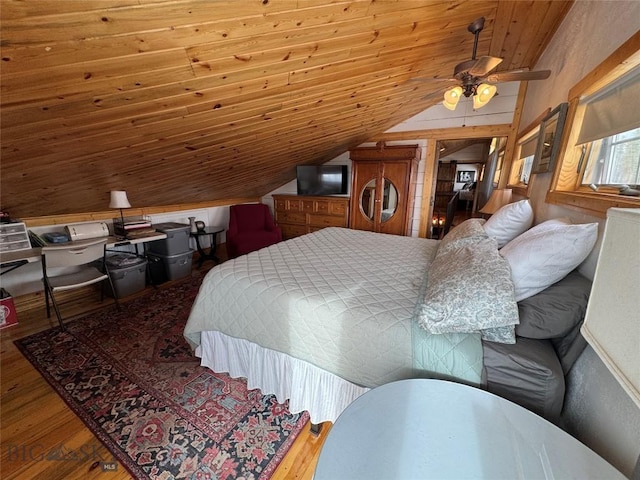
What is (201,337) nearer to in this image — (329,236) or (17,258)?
(329,236)

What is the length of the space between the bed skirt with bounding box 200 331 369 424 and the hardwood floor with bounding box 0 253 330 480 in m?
0.18

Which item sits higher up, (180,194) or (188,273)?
(180,194)

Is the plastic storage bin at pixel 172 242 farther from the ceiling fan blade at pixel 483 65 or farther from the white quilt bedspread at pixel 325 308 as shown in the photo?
the ceiling fan blade at pixel 483 65

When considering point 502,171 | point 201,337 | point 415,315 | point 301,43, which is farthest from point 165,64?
point 502,171

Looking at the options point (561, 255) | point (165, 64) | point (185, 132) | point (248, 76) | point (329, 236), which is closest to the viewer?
point (561, 255)

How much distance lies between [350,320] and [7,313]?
2.96 m

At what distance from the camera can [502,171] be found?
3609mm

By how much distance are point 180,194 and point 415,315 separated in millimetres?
3551

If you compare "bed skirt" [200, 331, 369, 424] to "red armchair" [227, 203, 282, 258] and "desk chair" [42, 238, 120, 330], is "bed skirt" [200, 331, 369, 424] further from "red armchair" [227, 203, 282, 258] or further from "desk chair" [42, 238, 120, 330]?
"red armchair" [227, 203, 282, 258]

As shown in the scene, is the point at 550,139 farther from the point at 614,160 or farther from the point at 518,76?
the point at 614,160

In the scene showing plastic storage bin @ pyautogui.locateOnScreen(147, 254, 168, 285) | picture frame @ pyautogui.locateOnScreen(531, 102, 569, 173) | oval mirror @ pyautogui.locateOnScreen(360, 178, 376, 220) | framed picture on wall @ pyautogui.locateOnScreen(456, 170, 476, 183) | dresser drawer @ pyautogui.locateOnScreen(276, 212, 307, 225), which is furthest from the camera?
framed picture on wall @ pyautogui.locateOnScreen(456, 170, 476, 183)

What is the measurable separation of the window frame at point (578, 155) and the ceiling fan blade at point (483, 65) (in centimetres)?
47

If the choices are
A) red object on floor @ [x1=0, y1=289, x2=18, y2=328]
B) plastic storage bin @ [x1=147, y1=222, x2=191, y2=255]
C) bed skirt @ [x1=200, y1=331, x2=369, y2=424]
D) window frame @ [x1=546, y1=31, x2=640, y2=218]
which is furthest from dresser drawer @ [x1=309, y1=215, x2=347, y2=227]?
red object on floor @ [x1=0, y1=289, x2=18, y2=328]

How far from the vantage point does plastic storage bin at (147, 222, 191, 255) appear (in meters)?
3.18
